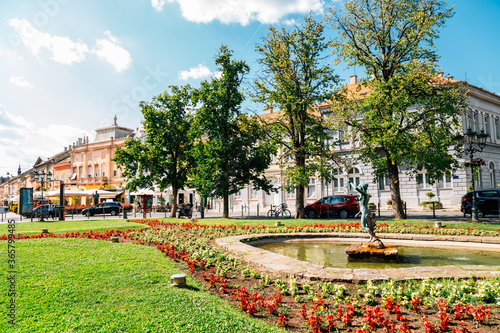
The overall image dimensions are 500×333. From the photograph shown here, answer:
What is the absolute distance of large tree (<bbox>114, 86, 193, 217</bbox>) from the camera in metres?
26.7

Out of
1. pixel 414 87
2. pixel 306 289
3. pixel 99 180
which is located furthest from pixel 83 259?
pixel 99 180

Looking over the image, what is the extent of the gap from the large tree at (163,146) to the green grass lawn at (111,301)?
1967 centimetres

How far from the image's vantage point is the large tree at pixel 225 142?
2314 cm

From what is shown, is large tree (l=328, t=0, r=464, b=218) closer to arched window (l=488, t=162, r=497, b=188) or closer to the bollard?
the bollard

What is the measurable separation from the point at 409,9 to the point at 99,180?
5810 centimetres

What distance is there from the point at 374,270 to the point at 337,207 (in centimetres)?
1820

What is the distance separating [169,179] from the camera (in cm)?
2733

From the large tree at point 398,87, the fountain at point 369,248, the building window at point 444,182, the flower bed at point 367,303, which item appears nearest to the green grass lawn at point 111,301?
A: the flower bed at point 367,303

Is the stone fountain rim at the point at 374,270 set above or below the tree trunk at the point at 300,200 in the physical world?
below

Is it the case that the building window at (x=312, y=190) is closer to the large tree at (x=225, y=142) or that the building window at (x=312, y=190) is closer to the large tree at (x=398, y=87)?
the large tree at (x=225, y=142)

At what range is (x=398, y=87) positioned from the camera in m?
17.3

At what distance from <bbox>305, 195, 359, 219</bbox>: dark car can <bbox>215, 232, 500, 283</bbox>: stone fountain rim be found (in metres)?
12.7

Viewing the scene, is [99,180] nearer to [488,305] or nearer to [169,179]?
[169,179]

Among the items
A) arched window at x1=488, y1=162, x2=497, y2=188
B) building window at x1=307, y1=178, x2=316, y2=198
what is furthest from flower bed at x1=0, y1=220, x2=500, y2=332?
arched window at x1=488, y1=162, x2=497, y2=188
